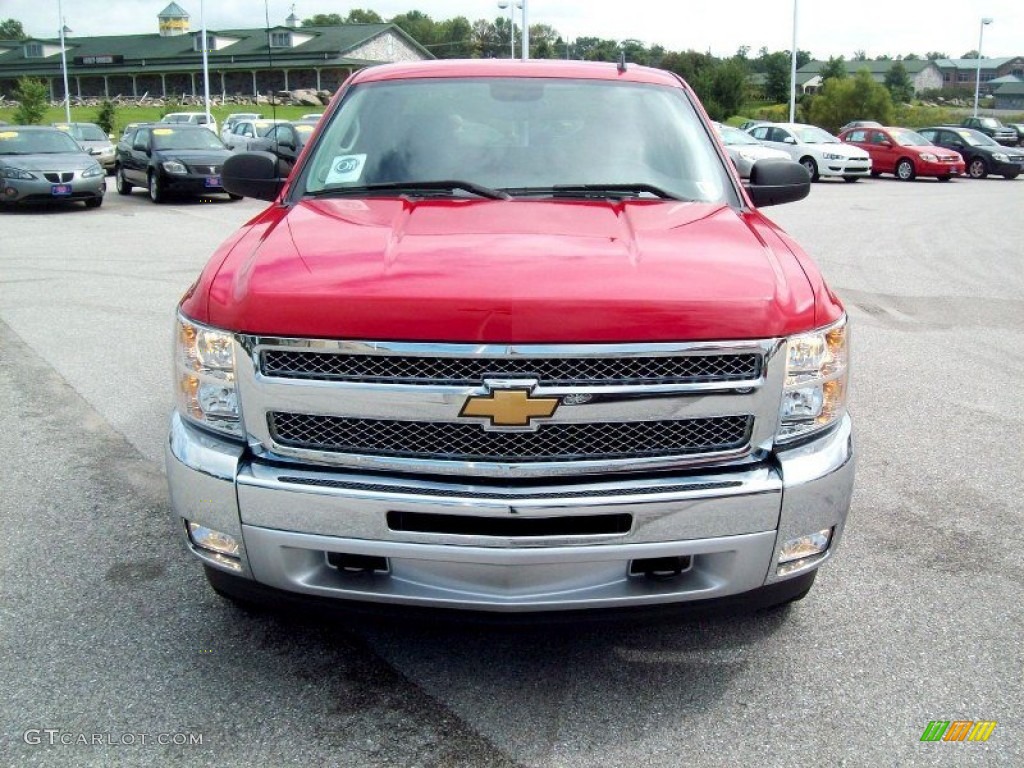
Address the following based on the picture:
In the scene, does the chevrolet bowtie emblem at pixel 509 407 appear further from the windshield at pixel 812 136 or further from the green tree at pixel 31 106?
the green tree at pixel 31 106

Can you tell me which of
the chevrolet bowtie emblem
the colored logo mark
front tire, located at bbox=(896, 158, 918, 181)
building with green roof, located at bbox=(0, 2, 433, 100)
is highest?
building with green roof, located at bbox=(0, 2, 433, 100)

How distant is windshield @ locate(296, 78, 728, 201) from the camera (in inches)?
160

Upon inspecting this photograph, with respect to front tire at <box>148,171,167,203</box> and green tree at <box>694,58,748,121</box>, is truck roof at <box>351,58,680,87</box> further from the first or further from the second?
green tree at <box>694,58,748,121</box>

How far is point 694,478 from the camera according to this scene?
114 inches

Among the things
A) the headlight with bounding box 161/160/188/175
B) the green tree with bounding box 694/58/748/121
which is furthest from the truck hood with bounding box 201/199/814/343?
the green tree with bounding box 694/58/748/121

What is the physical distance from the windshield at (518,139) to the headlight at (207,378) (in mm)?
1179

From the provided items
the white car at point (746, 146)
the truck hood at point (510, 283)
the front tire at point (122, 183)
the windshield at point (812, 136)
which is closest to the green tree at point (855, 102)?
the windshield at point (812, 136)

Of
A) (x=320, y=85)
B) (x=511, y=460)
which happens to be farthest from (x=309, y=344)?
(x=320, y=85)

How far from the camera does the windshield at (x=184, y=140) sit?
856 inches

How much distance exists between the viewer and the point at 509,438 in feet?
9.25

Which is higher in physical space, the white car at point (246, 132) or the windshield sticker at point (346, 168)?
the windshield sticker at point (346, 168)

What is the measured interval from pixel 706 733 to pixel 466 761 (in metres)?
0.69

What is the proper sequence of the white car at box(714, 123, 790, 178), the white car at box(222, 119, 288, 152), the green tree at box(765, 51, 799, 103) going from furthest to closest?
the green tree at box(765, 51, 799, 103) → the white car at box(222, 119, 288, 152) → the white car at box(714, 123, 790, 178)

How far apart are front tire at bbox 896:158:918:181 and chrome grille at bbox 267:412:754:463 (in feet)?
99.2
